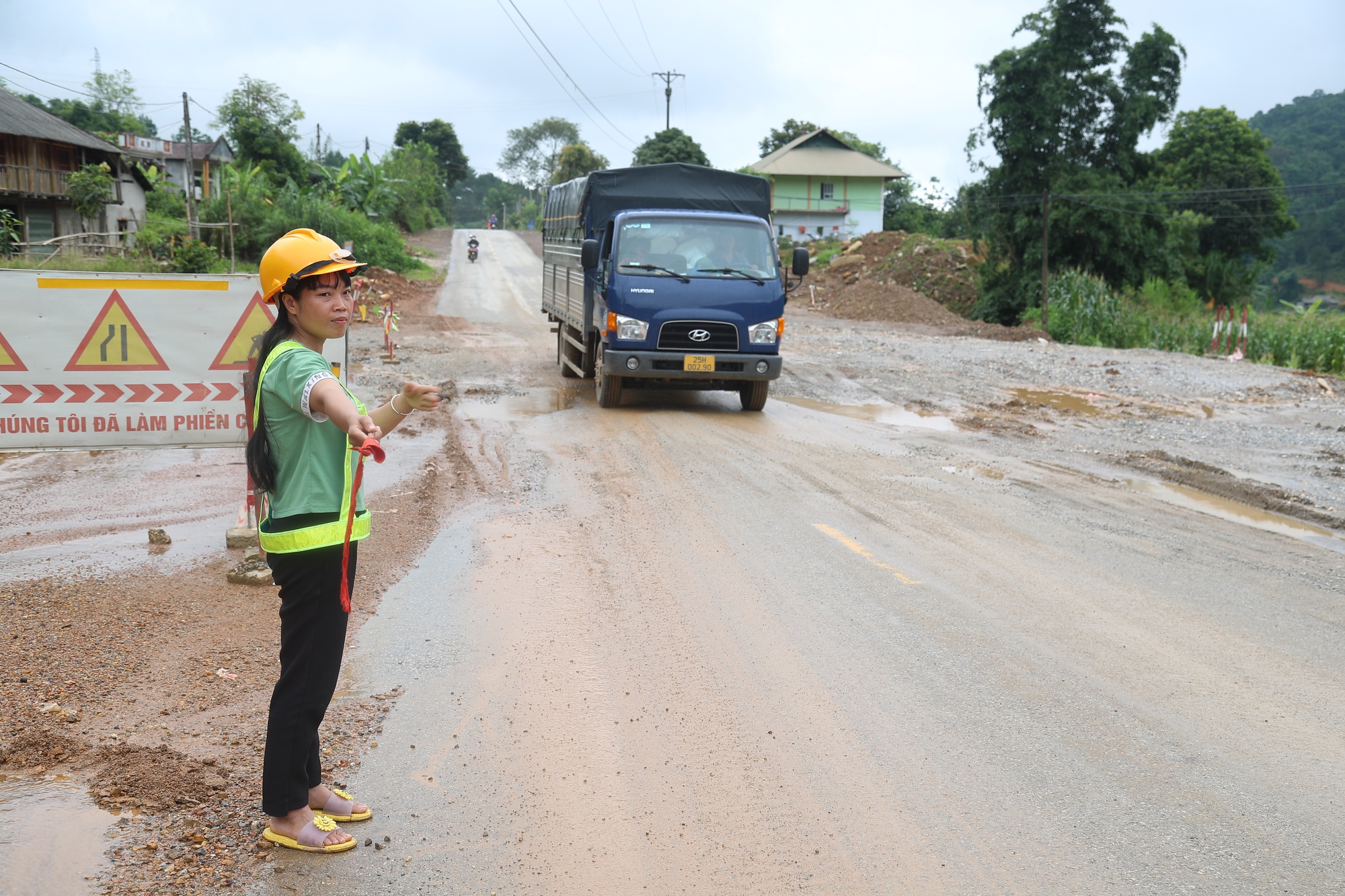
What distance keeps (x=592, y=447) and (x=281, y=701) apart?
7492 mm

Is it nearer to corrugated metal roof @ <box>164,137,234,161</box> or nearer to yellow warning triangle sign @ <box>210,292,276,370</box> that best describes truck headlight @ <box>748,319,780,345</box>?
yellow warning triangle sign @ <box>210,292,276,370</box>

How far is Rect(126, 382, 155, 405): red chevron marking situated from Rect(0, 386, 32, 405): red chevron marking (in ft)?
1.91

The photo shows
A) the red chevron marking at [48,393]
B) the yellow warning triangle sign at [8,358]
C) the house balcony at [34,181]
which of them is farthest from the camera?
the house balcony at [34,181]

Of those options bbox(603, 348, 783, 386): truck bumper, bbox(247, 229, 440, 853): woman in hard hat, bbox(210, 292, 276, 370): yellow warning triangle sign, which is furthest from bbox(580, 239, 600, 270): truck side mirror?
bbox(247, 229, 440, 853): woman in hard hat

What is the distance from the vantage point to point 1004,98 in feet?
133

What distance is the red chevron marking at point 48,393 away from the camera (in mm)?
6789

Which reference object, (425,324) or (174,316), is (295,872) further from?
(425,324)

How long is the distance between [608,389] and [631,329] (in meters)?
1.01

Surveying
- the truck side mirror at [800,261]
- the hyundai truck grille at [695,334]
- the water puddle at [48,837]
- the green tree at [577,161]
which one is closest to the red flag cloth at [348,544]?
the water puddle at [48,837]

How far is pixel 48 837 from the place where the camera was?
324 centimetres

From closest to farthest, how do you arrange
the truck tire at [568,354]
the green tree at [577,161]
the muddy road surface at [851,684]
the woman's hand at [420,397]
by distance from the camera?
the woman's hand at [420,397] < the muddy road surface at [851,684] < the truck tire at [568,354] < the green tree at [577,161]

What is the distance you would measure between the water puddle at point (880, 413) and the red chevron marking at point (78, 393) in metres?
8.90

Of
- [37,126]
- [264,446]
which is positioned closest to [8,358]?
[264,446]

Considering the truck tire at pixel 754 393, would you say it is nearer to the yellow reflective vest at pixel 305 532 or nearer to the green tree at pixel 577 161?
the yellow reflective vest at pixel 305 532
